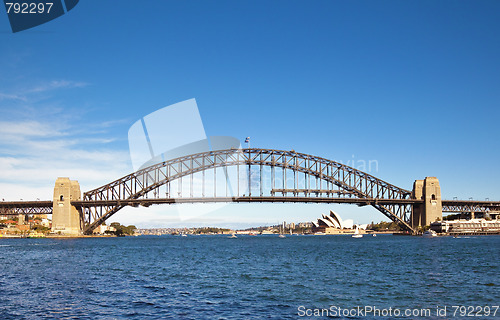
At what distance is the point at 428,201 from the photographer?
137m

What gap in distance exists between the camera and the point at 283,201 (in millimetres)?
119875

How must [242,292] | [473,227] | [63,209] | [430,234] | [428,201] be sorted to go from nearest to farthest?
[242,292]
[430,234]
[63,209]
[428,201]
[473,227]

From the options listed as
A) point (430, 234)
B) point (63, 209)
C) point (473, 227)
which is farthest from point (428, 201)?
point (63, 209)

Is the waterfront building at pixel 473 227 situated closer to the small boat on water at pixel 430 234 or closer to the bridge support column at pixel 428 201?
the bridge support column at pixel 428 201

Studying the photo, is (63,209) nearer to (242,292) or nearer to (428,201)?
(428,201)

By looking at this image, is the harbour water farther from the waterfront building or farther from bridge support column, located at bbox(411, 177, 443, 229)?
the waterfront building

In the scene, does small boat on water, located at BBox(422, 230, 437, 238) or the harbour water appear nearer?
the harbour water

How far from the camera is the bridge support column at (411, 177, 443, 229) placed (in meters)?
137

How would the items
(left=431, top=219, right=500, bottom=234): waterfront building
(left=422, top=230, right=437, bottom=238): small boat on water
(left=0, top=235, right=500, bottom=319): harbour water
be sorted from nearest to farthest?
(left=0, top=235, right=500, bottom=319): harbour water
(left=422, top=230, right=437, bottom=238): small boat on water
(left=431, top=219, right=500, bottom=234): waterfront building

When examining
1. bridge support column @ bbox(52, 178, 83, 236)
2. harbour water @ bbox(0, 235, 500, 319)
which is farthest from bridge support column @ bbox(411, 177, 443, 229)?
harbour water @ bbox(0, 235, 500, 319)

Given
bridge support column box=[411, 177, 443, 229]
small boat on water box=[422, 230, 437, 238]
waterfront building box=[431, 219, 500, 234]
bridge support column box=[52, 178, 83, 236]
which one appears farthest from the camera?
waterfront building box=[431, 219, 500, 234]

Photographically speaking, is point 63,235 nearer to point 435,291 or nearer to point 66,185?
point 66,185

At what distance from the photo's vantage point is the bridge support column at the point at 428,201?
137 metres

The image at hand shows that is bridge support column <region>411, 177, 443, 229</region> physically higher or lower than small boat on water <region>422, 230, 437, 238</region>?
higher
